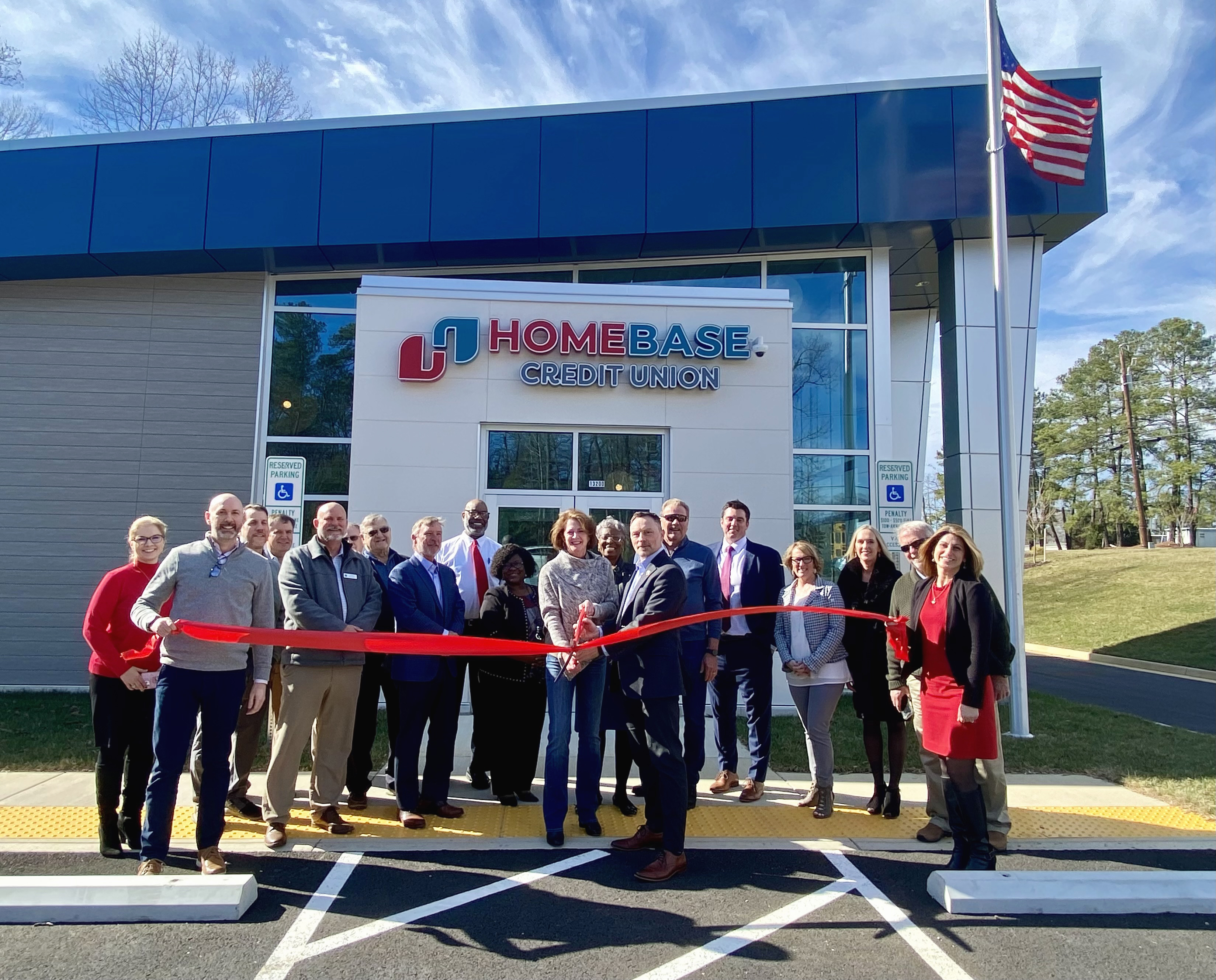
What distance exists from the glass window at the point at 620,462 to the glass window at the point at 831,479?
9.36 feet

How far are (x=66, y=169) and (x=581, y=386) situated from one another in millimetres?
8082

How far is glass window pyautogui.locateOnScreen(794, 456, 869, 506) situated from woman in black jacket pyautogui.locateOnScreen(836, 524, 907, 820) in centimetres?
566

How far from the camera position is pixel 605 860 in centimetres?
465

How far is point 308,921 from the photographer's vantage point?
3.83 meters

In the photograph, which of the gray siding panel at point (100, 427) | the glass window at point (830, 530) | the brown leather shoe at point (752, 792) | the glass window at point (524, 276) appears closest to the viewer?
the brown leather shoe at point (752, 792)

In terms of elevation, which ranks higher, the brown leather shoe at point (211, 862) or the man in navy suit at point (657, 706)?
the man in navy suit at point (657, 706)

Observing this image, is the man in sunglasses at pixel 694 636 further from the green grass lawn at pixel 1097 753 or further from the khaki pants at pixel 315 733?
the khaki pants at pixel 315 733

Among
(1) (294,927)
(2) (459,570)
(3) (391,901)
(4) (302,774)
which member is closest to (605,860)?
(3) (391,901)

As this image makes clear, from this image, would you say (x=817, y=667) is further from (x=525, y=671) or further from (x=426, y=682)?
(x=426, y=682)

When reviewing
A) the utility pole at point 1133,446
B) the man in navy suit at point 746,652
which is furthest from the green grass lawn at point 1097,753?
the utility pole at point 1133,446

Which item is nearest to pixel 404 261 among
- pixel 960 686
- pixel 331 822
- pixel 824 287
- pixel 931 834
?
pixel 824 287

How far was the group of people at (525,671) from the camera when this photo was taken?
4.40 metres

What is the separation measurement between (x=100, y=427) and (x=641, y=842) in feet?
33.6

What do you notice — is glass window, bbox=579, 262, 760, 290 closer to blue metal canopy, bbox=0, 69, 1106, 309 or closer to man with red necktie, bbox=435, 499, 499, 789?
blue metal canopy, bbox=0, 69, 1106, 309
